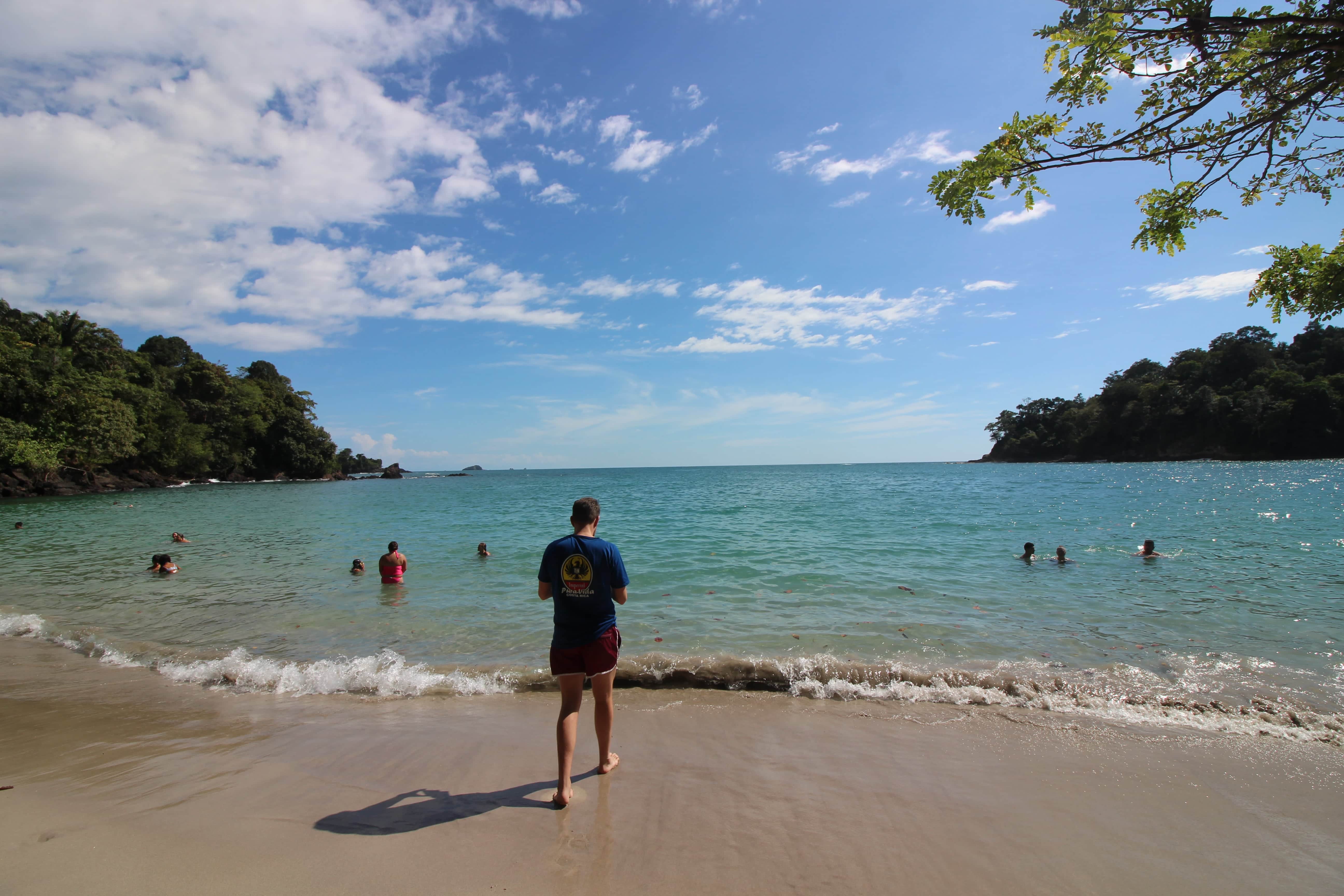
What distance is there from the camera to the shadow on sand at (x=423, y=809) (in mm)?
3617

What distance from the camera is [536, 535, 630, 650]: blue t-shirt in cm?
408

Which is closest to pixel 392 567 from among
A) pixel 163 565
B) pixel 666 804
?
pixel 163 565

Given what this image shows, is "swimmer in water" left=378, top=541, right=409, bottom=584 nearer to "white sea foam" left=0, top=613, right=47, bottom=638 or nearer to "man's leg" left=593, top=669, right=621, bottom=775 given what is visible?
"white sea foam" left=0, top=613, right=47, bottom=638

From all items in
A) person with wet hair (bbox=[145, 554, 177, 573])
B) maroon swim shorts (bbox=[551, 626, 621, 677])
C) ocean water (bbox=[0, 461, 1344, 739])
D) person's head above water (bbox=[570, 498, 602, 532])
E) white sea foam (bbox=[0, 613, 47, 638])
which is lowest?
ocean water (bbox=[0, 461, 1344, 739])

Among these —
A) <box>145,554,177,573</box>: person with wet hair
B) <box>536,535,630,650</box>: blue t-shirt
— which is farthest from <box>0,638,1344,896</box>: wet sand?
<box>145,554,177,573</box>: person with wet hair

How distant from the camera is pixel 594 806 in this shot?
389 centimetres

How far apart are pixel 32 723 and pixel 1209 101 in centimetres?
1076

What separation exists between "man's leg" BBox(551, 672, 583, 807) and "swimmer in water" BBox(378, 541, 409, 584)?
9852mm

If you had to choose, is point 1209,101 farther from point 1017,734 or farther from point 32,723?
point 32,723

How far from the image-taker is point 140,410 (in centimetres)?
5184

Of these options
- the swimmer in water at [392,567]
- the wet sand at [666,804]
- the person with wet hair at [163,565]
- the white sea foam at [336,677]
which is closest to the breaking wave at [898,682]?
the white sea foam at [336,677]

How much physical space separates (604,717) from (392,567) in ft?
33.1

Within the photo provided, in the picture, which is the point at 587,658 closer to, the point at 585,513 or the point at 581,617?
the point at 581,617

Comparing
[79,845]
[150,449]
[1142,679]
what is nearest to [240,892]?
[79,845]
